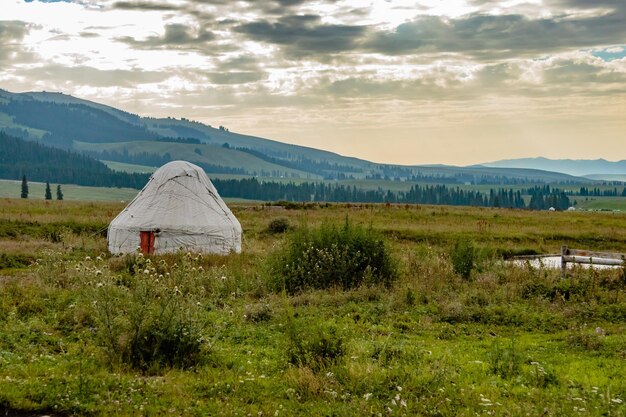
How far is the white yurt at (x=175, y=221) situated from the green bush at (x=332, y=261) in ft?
34.3

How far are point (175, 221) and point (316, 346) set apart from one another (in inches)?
790

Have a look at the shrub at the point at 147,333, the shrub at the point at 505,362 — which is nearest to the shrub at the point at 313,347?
the shrub at the point at 147,333

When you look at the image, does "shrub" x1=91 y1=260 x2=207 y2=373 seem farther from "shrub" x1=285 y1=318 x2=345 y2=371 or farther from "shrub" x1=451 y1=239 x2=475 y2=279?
"shrub" x1=451 y1=239 x2=475 y2=279

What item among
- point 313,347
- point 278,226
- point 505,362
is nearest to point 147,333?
point 313,347

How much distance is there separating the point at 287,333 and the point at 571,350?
4.90 meters

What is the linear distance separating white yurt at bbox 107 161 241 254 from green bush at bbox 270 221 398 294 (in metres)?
10.5

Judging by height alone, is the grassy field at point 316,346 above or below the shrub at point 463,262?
below

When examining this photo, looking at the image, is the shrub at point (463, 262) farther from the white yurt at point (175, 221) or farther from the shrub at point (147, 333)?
the white yurt at point (175, 221)

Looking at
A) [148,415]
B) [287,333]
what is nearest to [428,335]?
[287,333]

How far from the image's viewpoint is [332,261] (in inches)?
696

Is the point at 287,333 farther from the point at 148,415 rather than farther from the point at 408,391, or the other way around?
the point at 148,415

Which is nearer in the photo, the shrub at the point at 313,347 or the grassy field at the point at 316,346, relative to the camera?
the grassy field at the point at 316,346

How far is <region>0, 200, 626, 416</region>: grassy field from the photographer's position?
797 centimetres

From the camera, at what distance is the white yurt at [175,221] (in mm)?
28578
